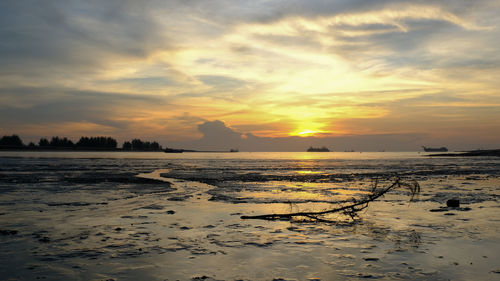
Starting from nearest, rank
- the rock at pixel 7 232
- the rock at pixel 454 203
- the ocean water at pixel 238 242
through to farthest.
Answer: the ocean water at pixel 238 242, the rock at pixel 7 232, the rock at pixel 454 203

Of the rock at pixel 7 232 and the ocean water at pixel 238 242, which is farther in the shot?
the rock at pixel 7 232

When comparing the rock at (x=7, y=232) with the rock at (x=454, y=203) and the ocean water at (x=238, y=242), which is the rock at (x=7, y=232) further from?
the rock at (x=454, y=203)

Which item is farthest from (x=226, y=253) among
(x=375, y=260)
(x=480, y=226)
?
(x=480, y=226)

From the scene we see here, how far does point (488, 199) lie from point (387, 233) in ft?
39.2

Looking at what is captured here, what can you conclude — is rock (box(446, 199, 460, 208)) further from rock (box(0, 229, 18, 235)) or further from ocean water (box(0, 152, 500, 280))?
rock (box(0, 229, 18, 235))

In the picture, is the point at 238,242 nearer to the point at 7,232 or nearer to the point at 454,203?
the point at 7,232

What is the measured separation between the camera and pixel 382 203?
64.2 feet

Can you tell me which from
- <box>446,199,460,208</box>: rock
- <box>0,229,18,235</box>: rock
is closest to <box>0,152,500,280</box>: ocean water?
<box>0,229,18,235</box>: rock

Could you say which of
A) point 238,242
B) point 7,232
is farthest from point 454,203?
point 7,232

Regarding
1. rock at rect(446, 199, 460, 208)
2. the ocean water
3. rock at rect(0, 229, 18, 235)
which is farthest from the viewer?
rock at rect(446, 199, 460, 208)

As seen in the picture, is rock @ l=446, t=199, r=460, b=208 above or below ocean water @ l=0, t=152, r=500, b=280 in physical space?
above

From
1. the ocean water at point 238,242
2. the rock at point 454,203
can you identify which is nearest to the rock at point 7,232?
the ocean water at point 238,242

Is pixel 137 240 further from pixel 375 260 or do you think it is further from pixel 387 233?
pixel 387 233

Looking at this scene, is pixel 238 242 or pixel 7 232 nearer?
pixel 238 242
